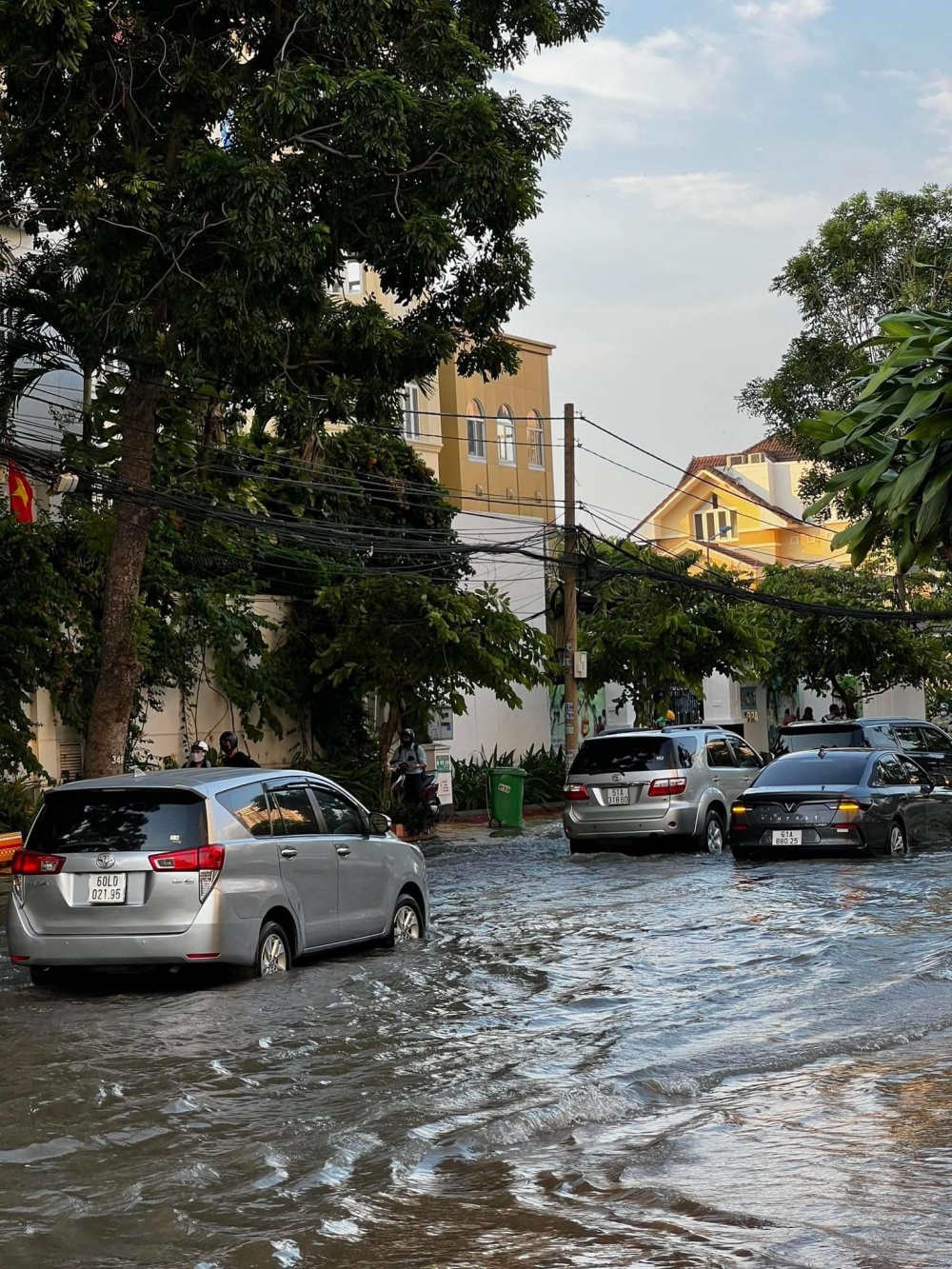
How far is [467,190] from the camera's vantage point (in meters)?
18.5

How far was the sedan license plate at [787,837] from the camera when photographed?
19531 millimetres

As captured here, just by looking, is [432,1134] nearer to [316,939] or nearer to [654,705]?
[316,939]

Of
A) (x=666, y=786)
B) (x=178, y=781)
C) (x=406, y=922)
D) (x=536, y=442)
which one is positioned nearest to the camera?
(x=178, y=781)

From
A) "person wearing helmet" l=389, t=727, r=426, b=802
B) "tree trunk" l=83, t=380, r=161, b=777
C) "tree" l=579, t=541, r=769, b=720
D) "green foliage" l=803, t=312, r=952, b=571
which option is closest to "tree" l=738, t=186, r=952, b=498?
"tree" l=579, t=541, r=769, b=720

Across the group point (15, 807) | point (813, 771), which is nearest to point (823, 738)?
point (813, 771)

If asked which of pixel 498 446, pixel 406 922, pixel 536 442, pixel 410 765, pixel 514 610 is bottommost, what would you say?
pixel 406 922

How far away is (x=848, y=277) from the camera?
35531mm

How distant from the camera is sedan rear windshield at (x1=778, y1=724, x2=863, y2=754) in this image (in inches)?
982

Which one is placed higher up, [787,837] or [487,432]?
[487,432]

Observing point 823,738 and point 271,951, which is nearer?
point 271,951

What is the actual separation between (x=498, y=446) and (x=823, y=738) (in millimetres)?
20787

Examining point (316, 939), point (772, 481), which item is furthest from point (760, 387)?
point (772, 481)

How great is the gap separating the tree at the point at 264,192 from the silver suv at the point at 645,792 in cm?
562

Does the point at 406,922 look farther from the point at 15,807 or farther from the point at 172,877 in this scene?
the point at 15,807
